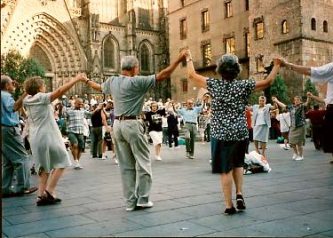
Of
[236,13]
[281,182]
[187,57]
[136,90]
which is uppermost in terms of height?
[236,13]

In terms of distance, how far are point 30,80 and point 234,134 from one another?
323cm

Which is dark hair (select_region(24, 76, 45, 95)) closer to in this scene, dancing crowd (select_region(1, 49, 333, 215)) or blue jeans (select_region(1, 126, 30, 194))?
dancing crowd (select_region(1, 49, 333, 215))

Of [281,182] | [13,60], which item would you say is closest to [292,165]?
[281,182]

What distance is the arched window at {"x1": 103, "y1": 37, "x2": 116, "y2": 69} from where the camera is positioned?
44.6 metres

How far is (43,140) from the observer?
20.4ft

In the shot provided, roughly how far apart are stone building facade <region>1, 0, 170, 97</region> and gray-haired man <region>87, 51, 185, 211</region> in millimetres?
33270

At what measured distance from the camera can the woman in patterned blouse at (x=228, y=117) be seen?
5.11 meters

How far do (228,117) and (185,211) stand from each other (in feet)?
4.33

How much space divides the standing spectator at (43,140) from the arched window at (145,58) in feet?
137

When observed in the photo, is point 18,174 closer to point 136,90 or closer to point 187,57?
point 136,90

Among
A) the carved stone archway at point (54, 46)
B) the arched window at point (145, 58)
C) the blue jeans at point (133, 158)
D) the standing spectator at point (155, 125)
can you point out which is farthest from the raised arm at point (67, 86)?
the arched window at point (145, 58)

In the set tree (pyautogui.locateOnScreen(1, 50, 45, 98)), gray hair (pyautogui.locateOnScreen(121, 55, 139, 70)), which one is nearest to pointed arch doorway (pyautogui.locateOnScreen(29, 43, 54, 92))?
tree (pyautogui.locateOnScreen(1, 50, 45, 98))

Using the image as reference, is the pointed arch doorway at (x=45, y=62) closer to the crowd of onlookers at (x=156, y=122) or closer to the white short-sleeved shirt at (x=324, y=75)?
the crowd of onlookers at (x=156, y=122)

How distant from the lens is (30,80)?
630cm
